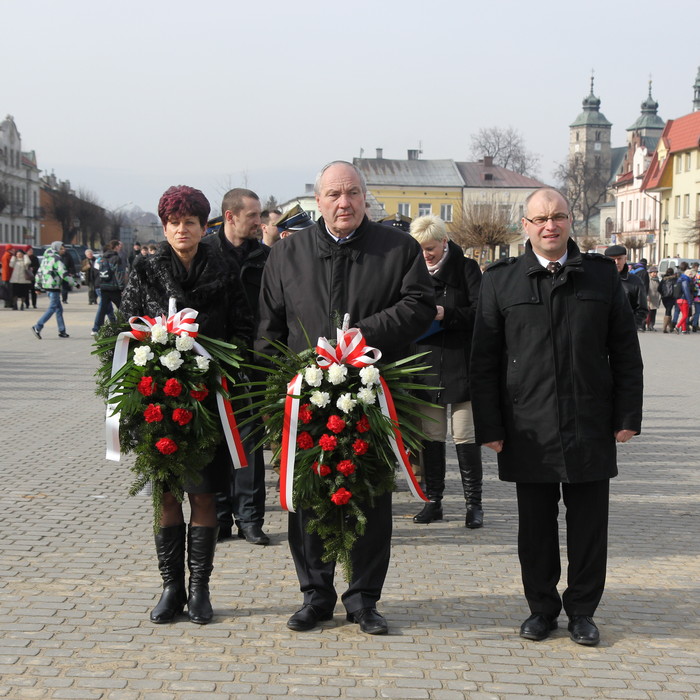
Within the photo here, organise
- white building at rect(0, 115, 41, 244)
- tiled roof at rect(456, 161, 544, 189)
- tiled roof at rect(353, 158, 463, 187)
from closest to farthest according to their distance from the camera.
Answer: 1. white building at rect(0, 115, 41, 244)
2. tiled roof at rect(456, 161, 544, 189)
3. tiled roof at rect(353, 158, 463, 187)

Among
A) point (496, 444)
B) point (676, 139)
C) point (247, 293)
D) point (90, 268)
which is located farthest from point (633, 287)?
point (676, 139)

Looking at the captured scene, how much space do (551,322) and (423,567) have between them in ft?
6.31

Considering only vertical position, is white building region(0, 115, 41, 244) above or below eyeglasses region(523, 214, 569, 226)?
above

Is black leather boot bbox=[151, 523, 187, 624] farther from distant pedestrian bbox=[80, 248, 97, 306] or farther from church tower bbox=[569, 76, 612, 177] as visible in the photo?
church tower bbox=[569, 76, 612, 177]

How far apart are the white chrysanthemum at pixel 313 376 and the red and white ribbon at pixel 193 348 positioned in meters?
0.48

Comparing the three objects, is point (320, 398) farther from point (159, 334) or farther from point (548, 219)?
point (548, 219)

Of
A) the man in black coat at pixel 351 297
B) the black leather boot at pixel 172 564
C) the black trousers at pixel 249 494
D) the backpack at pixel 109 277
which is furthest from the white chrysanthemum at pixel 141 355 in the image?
the backpack at pixel 109 277

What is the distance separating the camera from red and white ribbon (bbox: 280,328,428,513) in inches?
189

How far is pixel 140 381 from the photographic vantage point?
4957mm

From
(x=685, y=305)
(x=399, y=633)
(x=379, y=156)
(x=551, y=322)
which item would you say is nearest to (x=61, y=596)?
(x=399, y=633)

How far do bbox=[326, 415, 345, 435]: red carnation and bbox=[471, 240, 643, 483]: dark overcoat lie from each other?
2.21 ft

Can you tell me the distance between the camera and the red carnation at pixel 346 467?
477cm

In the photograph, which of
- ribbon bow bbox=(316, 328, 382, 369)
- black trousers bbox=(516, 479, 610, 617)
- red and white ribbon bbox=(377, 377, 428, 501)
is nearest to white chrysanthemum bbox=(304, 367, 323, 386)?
ribbon bow bbox=(316, 328, 382, 369)

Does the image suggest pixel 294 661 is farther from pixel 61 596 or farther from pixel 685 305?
pixel 685 305
